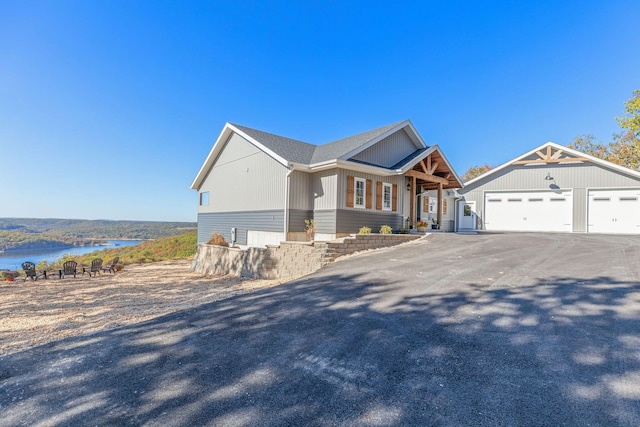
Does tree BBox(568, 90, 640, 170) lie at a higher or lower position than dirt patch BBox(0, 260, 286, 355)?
higher

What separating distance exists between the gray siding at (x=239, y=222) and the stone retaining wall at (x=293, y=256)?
189cm

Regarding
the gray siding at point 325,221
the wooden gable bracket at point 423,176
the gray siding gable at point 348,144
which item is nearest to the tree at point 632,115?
the wooden gable bracket at point 423,176

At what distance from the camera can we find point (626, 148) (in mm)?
27688

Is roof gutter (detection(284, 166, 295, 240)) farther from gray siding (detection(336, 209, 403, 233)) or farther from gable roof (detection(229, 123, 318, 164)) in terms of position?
gray siding (detection(336, 209, 403, 233))

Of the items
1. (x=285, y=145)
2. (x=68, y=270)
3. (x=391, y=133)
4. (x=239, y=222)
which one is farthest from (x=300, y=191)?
(x=68, y=270)

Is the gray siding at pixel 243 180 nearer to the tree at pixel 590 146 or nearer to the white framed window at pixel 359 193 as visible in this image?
the white framed window at pixel 359 193

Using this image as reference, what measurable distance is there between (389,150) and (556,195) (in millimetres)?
11480

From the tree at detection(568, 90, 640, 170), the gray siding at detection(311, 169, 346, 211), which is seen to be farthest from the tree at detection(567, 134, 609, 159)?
the gray siding at detection(311, 169, 346, 211)

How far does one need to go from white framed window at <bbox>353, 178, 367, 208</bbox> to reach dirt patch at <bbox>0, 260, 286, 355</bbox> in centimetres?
502

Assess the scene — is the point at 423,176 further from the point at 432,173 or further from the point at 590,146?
the point at 590,146

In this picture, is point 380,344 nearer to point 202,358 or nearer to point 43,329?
point 202,358

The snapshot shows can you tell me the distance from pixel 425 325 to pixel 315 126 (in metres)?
20.7

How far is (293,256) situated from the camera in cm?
1065

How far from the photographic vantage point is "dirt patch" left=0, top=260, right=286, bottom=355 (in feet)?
17.8
